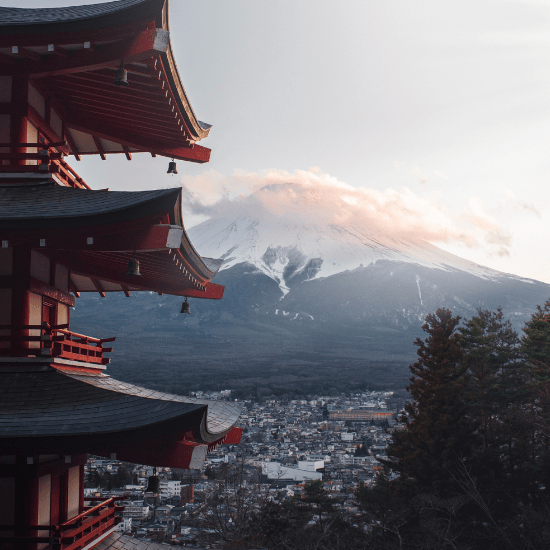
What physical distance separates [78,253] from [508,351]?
22.4 m

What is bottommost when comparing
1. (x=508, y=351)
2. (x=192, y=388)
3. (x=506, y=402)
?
(x=192, y=388)

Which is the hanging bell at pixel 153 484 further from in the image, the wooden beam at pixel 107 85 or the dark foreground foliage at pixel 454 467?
the dark foreground foliage at pixel 454 467

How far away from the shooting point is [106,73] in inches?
275

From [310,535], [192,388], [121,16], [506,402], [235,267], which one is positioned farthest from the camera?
[235,267]

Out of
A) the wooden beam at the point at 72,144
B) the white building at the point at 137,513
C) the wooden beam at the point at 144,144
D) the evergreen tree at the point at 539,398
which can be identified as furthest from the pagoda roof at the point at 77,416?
the white building at the point at 137,513

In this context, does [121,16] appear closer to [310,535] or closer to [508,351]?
[310,535]

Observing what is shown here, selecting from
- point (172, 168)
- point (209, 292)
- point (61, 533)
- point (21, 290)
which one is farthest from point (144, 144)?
point (61, 533)

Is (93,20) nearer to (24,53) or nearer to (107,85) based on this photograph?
(24,53)

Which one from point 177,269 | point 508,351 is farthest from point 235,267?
point 177,269

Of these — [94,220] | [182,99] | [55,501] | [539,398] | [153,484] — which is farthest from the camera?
[539,398]

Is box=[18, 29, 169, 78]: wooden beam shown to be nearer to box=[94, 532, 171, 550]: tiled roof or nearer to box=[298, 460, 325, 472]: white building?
box=[94, 532, 171, 550]: tiled roof

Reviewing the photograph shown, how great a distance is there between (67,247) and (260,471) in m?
35.5

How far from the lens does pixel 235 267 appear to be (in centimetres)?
16600

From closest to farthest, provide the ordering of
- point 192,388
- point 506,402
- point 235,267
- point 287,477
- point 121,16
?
point 121,16, point 506,402, point 287,477, point 192,388, point 235,267
